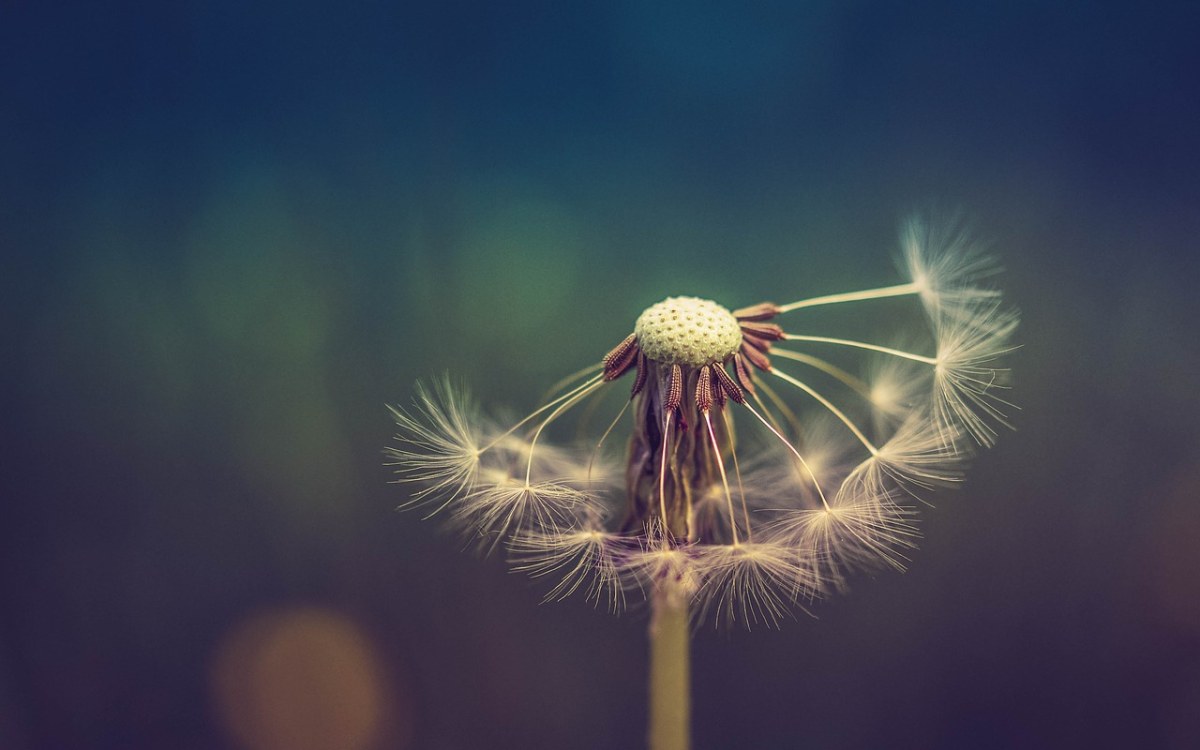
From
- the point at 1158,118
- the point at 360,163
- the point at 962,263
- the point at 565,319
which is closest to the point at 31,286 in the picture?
the point at 360,163

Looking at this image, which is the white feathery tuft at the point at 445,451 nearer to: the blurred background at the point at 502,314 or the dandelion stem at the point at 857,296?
the blurred background at the point at 502,314

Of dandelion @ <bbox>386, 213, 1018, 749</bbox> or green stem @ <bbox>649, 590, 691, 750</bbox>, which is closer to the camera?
dandelion @ <bbox>386, 213, 1018, 749</bbox>

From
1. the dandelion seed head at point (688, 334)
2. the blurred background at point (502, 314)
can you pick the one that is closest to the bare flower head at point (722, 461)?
the dandelion seed head at point (688, 334)

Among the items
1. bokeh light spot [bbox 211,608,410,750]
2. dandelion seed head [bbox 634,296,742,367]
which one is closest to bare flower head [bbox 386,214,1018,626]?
dandelion seed head [bbox 634,296,742,367]

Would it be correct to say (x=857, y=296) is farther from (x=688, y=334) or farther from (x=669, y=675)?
(x=669, y=675)

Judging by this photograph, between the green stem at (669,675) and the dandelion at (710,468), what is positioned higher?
the dandelion at (710,468)

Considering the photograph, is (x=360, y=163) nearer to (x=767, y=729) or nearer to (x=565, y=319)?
(x=565, y=319)

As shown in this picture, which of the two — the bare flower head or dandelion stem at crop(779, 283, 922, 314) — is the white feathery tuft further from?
dandelion stem at crop(779, 283, 922, 314)

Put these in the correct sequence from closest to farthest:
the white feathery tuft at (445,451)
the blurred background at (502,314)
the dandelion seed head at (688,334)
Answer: the dandelion seed head at (688,334) < the white feathery tuft at (445,451) < the blurred background at (502,314)
